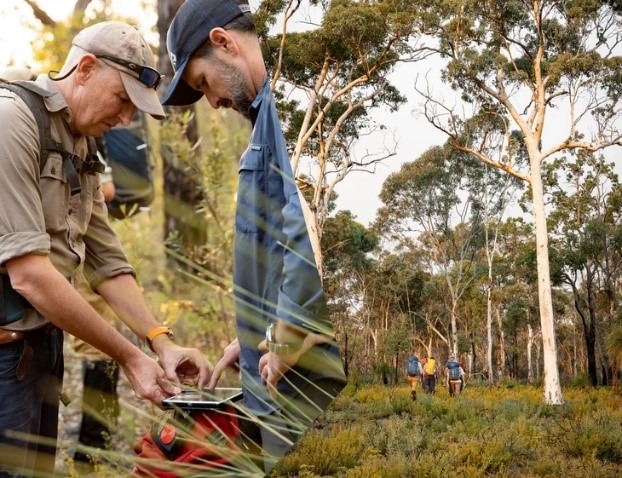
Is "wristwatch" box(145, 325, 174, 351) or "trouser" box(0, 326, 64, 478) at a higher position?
"wristwatch" box(145, 325, 174, 351)

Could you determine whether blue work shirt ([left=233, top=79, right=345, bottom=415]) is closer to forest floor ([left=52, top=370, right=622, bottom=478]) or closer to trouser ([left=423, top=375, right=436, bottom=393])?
forest floor ([left=52, top=370, right=622, bottom=478])

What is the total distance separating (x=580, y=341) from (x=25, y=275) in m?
17.5

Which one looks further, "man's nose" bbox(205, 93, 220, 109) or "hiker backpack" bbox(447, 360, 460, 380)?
"hiker backpack" bbox(447, 360, 460, 380)

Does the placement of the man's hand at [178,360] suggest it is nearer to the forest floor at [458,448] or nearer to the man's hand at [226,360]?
the man's hand at [226,360]

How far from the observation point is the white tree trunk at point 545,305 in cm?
727

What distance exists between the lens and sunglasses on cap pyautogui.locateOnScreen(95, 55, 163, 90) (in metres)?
0.36

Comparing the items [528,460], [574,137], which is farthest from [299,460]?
[574,137]

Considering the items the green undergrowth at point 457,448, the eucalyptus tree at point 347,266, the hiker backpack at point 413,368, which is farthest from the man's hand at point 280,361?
the eucalyptus tree at point 347,266

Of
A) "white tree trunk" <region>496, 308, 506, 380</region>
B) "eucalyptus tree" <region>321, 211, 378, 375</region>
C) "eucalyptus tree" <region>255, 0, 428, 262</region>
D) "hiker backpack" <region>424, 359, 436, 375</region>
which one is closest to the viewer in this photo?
"eucalyptus tree" <region>255, 0, 428, 262</region>

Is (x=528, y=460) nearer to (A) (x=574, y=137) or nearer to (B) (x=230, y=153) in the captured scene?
(B) (x=230, y=153)

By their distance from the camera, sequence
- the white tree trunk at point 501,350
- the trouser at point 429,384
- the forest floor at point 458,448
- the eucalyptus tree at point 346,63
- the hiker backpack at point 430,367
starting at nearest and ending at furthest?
the forest floor at point 458,448
the eucalyptus tree at point 346,63
the hiker backpack at point 430,367
the trouser at point 429,384
the white tree trunk at point 501,350

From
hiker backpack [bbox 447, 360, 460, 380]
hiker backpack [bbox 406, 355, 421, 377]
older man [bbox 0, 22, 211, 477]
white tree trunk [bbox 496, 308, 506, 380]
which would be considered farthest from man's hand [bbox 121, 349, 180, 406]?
white tree trunk [bbox 496, 308, 506, 380]

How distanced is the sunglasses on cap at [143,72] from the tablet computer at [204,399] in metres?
0.17

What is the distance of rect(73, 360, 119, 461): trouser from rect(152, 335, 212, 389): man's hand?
0.03m
